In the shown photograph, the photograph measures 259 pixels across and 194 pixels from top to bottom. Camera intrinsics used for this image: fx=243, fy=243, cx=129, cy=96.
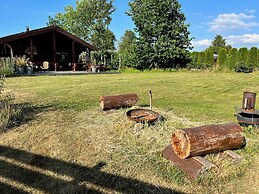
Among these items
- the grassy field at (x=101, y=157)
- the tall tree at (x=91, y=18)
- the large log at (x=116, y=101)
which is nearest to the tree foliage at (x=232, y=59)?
the grassy field at (x=101, y=157)

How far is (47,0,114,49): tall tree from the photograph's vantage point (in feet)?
134

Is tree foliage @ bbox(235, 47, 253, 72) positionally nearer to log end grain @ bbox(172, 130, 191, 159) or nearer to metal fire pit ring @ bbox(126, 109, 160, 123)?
metal fire pit ring @ bbox(126, 109, 160, 123)

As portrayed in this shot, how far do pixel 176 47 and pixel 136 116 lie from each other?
2205 centimetres

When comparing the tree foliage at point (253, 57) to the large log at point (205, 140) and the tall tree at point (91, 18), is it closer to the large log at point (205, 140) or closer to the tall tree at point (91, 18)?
the large log at point (205, 140)

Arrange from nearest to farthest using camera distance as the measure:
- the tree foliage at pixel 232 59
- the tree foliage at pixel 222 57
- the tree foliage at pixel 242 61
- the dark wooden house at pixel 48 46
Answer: the dark wooden house at pixel 48 46 < the tree foliage at pixel 242 61 < the tree foliage at pixel 232 59 < the tree foliage at pixel 222 57

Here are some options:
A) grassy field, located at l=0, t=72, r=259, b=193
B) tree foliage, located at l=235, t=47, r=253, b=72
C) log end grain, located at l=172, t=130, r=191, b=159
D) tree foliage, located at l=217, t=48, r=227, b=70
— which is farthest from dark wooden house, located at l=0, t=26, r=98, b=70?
log end grain, located at l=172, t=130, r=191, b=159

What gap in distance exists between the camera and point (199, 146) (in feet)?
9.84

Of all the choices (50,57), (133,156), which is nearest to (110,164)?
(133,156)

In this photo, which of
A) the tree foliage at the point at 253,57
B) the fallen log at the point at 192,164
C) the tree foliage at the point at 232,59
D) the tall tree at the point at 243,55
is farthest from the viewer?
the tree foliage at the point at 232,59

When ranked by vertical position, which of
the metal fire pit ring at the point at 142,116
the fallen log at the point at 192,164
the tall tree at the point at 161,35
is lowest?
the fallen log at the point at 192,164

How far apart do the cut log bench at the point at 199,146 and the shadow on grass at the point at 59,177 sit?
434 millimetres

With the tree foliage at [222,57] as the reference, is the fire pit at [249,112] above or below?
below

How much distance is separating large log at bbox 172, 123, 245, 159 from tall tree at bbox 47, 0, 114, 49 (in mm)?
38684

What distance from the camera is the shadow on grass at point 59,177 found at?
9.25 ft
